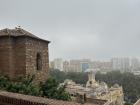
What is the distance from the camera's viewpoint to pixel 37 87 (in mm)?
12930

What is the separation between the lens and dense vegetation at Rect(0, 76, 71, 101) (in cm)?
1132

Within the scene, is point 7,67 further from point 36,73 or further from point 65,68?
point 65,68

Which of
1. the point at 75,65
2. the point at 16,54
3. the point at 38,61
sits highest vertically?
the point at 16,54

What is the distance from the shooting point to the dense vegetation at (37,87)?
11.3m

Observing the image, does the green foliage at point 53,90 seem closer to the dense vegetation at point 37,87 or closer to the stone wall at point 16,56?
the dense vegetation at point 37,87

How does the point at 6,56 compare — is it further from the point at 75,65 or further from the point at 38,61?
the point at 75,65

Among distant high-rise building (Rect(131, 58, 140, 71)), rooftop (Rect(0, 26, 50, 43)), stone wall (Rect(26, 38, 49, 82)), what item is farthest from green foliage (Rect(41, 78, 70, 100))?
distant high-rise building (Rect(131, 58, 140, 71))

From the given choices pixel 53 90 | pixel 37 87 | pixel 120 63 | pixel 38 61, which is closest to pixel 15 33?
pixel 38 61

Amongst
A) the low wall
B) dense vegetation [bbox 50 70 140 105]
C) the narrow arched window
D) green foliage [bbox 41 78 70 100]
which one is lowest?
dense vegetation [bbox 50 70 140 105]

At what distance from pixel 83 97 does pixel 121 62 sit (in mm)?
126147

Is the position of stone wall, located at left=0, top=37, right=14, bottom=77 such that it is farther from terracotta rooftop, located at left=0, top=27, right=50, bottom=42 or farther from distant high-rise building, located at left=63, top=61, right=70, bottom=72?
distant high-rise building, located at left=63, top=61, right=70, bottom=72

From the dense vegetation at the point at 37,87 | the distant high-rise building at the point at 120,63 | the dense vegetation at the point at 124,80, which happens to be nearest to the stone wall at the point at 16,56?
the dense vegetation at the point at 37,87

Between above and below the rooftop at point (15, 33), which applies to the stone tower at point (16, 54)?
below

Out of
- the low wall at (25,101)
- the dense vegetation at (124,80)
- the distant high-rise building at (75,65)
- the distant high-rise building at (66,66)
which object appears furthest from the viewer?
the distant high-rise building at (75,65)
